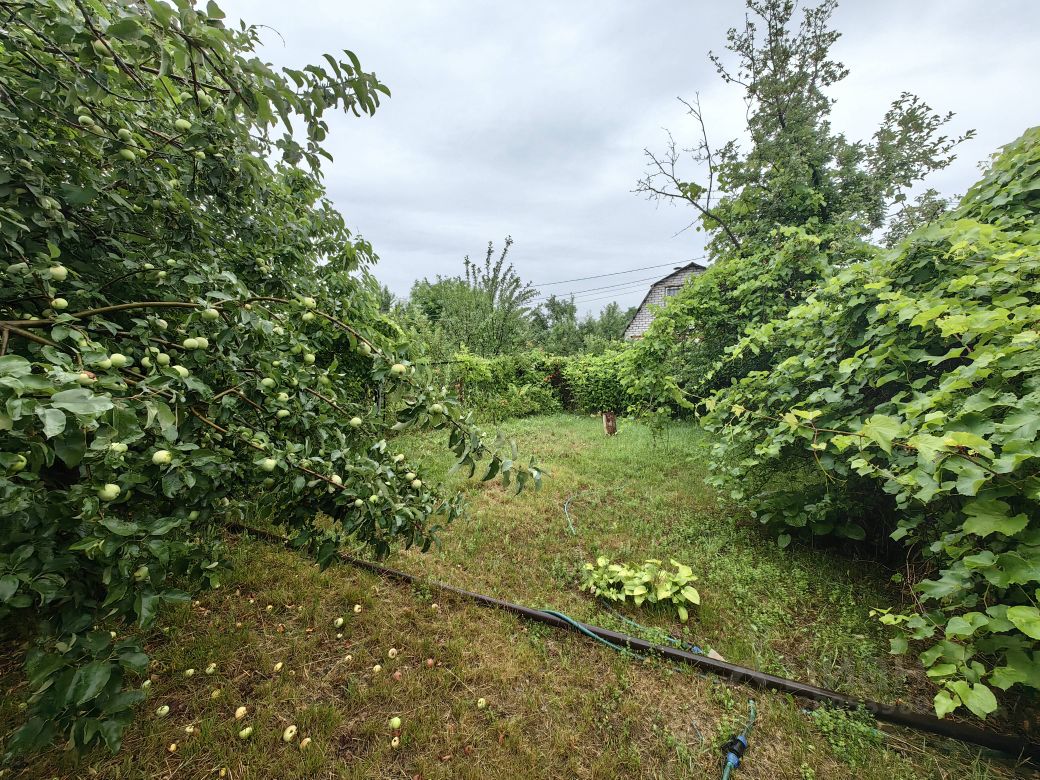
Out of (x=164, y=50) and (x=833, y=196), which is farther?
(x=833, y=196)

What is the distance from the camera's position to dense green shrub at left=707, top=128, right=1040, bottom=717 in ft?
4.32

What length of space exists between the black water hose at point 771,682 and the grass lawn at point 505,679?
0.17ft

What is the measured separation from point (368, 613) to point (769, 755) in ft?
6.54

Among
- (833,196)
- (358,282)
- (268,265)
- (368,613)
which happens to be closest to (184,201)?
(268,265)

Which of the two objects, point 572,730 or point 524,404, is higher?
point 524,404

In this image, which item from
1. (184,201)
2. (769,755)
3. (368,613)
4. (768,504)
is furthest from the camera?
(768,504)

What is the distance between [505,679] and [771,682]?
1247mm

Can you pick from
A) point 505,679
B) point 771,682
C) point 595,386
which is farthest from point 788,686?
point 595,386

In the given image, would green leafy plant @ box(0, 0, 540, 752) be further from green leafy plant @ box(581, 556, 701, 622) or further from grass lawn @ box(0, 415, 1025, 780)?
green leafy plant @ box(581, 556, 701, 622)

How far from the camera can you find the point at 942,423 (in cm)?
151

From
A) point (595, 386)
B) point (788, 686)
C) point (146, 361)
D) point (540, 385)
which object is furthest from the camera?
point (540, 385)

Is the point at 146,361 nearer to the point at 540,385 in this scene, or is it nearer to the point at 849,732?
the point at 849,732

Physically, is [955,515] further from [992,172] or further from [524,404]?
[524,404]

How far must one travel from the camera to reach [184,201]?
1.29 m
